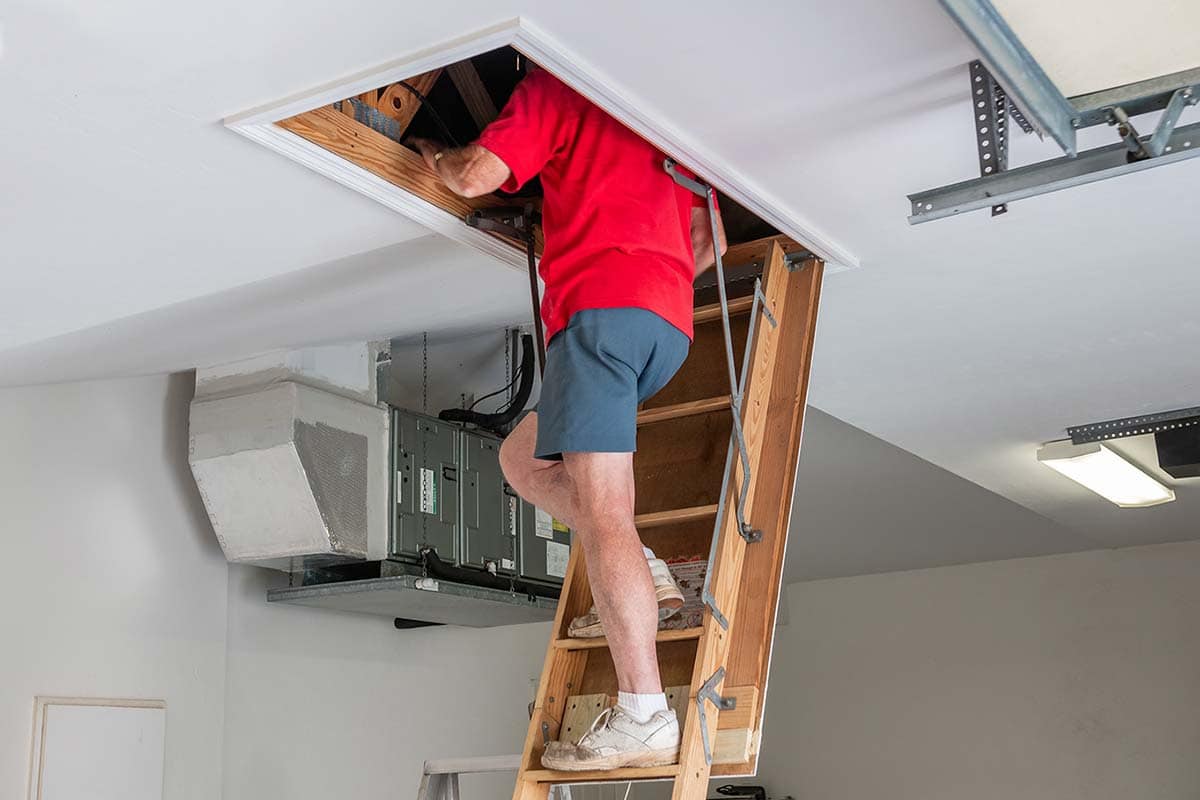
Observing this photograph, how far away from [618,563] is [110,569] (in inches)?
99.7

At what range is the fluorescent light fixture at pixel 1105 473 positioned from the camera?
516 cm

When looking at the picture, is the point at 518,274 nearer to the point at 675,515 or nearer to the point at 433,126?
the point at 433,126

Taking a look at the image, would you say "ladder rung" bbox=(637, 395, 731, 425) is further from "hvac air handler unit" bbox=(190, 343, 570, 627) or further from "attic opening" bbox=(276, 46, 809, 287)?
"hvac air handler unit" bbox=(190, 343, 570, 627)

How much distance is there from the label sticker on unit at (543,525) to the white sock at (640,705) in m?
2.66

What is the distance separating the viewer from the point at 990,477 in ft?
18.8

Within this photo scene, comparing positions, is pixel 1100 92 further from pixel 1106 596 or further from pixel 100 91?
pixel 1106 596

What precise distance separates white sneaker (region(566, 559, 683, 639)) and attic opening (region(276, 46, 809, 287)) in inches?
35.1

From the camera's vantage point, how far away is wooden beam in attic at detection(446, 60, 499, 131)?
317 cm

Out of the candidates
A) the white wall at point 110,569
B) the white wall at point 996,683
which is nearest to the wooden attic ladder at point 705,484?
the white wall at point 110,569

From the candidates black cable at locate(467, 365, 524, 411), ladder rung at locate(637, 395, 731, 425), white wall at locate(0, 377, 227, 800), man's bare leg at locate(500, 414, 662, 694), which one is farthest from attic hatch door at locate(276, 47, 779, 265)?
white wall at locate(0, 377, 227, 800)

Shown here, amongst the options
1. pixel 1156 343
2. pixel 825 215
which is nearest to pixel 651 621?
pixel 825 215

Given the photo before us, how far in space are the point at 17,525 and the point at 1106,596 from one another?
6.37 meters

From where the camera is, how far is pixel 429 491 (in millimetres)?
4637

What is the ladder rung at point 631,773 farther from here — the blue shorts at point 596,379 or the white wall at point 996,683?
the white wall at point 996,683
